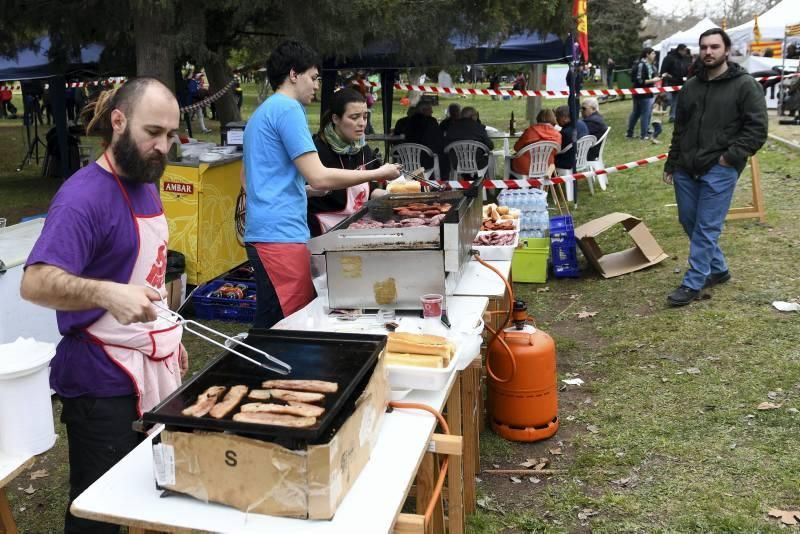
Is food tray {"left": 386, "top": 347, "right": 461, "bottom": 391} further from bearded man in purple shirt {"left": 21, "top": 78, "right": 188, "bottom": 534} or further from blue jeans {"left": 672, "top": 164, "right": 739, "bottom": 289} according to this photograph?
blue jeans {"left": 672, "top": 164, "right": 739, "bottom": 289}

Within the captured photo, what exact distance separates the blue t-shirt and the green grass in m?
1.66

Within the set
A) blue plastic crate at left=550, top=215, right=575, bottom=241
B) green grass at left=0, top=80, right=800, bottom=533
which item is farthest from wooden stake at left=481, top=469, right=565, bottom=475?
blue plastic crate at left=550, top=215, right=575, bottom=241

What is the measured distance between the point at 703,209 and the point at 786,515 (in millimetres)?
3126

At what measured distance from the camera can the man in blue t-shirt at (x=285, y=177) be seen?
3.39m

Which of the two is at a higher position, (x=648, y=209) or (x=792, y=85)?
(x=792, y=85)

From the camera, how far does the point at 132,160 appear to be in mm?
2215

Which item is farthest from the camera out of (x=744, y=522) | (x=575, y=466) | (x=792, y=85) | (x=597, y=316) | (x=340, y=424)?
(x=792, y=85)

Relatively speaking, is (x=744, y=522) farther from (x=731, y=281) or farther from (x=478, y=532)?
(x=731, y=281)

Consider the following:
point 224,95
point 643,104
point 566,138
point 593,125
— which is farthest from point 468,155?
point 643,104

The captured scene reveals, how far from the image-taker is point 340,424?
6.08 ft

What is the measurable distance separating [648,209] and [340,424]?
878 cm

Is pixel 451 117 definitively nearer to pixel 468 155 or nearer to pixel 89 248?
pixel 468 155

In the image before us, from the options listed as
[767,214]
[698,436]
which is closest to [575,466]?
[698,436]

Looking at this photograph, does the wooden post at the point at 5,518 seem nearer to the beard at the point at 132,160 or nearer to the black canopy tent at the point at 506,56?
the beard at the point at 132,160
